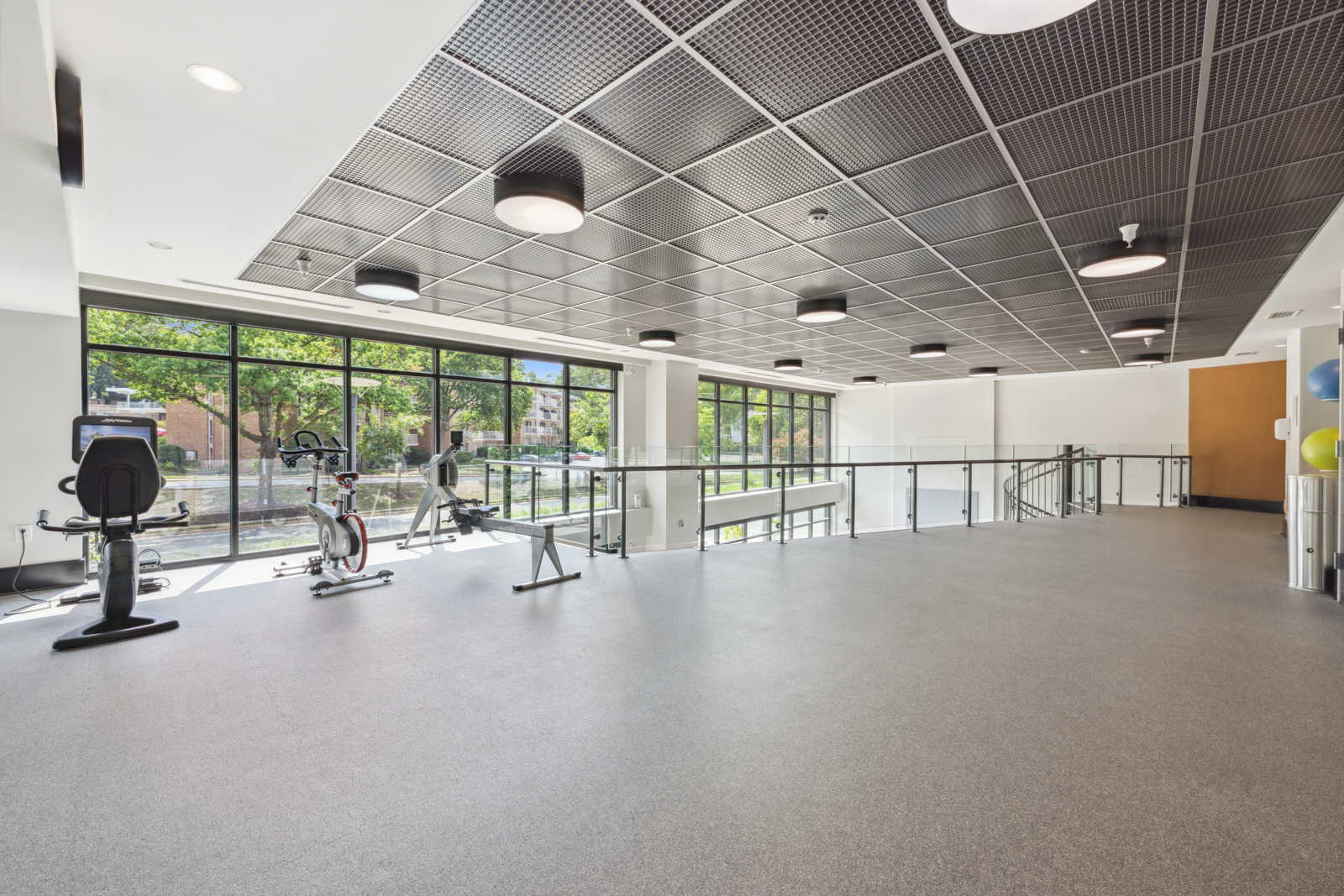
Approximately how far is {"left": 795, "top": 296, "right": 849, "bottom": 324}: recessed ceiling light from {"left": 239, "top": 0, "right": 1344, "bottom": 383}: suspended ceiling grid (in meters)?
0.32

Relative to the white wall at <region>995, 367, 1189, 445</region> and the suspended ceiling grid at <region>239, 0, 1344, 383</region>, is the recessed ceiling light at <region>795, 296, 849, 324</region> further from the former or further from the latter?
the white wall at <region>995, 367, 1189, 445</region>

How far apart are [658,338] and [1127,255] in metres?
5.68

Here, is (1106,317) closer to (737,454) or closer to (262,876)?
(737,454)

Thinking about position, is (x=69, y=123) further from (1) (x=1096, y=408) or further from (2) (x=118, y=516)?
(1) (x=1096, y=408)

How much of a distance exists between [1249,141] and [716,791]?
4455 millimetres

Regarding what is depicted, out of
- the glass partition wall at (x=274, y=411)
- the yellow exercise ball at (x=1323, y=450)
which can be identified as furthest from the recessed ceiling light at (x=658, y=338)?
the yellow exercise ball at (x=1323, y=450)

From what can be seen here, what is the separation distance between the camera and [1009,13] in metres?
1.98

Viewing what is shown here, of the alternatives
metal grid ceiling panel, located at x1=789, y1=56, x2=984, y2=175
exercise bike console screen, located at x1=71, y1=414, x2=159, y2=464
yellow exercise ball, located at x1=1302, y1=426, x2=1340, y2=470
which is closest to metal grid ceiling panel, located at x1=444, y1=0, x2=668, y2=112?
metal grid ceiling panel, located at x1=789, y1=56, x2=984, y2=175

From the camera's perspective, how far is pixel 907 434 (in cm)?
1623

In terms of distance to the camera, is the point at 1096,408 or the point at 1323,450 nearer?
the point at 1323,450

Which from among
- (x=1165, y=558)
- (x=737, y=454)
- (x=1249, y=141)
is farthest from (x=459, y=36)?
(x=737, y=454)

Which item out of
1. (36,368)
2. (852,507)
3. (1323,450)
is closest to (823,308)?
(852,507)

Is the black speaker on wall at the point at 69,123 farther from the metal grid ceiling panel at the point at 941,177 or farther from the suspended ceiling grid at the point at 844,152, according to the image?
the metal grid ceiling panel at the point at 941,177

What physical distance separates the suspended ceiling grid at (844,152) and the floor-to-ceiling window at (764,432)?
7.10 meters
